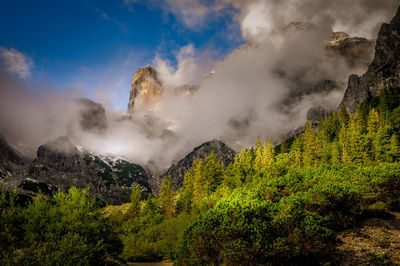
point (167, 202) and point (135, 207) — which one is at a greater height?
point (167, 202)

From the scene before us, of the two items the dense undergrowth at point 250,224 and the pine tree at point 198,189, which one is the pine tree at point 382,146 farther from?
the pine tree at point 198,189

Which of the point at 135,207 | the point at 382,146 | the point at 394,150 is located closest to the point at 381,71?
the point at 382,146

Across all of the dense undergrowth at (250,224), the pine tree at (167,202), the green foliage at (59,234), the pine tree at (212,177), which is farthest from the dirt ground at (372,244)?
the pine tree at (167,202)

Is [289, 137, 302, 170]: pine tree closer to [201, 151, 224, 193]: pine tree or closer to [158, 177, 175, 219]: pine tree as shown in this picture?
[201, 151, 224, 193]: pine tree

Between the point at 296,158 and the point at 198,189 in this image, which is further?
the point at 296,158

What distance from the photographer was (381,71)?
140 m

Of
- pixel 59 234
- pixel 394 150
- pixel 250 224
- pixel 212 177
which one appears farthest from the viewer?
pixel 212 177

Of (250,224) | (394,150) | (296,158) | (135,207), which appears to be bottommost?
(135,207)

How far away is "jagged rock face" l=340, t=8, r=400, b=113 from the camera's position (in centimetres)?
13488

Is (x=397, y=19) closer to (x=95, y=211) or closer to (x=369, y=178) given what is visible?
(x=369, y=178)

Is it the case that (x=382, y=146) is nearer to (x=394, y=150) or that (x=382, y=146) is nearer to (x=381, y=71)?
(x=394, y=150)

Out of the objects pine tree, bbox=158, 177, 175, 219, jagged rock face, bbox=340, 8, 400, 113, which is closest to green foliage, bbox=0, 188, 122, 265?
pine tree, bbox=158, 177, 175, 219

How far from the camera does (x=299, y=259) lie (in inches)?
548

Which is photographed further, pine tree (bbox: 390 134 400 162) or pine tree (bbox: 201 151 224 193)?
pine tree (bbox: 201 151 224 193)
